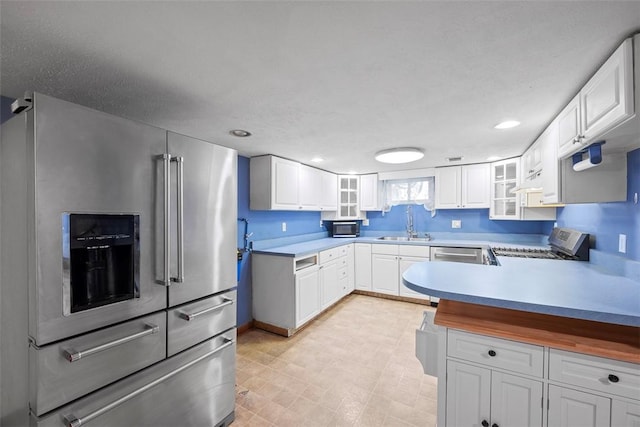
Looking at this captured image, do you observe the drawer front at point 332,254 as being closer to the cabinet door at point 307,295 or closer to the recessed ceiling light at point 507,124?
the cabinet door at point 307,295

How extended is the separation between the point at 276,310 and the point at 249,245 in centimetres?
86

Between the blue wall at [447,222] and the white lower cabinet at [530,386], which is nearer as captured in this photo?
the white lower cabinet at [530,386]

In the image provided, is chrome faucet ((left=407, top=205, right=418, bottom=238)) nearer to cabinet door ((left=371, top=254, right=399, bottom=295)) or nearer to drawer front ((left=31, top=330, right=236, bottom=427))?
cabinet door ((left=371, top=254, right=399, bottom=295))

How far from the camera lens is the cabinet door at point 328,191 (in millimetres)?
4148

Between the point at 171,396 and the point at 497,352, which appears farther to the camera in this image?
the point at 171,396

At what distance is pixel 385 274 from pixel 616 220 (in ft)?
Answer: 8.89

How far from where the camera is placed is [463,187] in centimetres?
389

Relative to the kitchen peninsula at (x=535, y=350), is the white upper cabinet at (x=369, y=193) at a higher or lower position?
higher

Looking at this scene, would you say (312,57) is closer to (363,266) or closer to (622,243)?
(622,243)

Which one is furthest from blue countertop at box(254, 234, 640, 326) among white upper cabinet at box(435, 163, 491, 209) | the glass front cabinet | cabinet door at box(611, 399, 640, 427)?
white upper cabinet at box(435, 163, 491, 209)

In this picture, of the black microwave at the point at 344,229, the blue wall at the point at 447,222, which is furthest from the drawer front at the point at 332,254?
the blue wall at the point at 447,222

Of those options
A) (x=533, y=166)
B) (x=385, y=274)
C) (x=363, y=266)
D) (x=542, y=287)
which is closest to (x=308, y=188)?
(x=363, y=266)

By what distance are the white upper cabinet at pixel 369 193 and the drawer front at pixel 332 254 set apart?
1.04m

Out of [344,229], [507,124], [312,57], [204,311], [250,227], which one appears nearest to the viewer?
[312,57]
